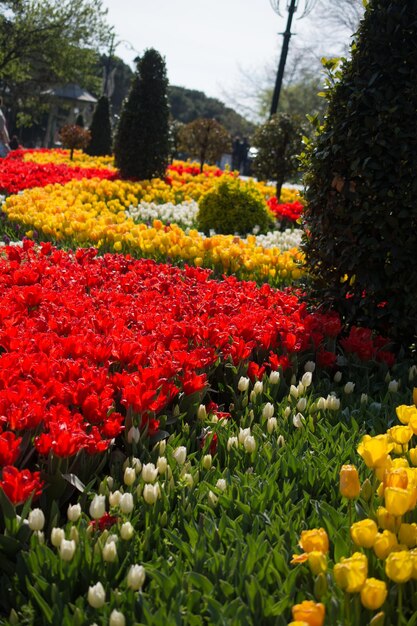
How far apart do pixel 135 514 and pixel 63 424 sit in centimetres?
42

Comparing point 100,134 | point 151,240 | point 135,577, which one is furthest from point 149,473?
point 100,134

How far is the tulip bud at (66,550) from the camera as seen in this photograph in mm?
1978

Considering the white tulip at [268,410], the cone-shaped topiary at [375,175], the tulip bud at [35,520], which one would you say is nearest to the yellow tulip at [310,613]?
the tulip bud at [35,520]

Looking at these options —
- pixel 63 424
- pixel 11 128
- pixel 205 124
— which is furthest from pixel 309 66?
pixel 63 424

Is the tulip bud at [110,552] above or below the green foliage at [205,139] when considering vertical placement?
below

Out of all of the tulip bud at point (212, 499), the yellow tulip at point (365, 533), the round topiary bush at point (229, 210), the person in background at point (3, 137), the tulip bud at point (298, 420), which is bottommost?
the tulip bud at point (212, 499)

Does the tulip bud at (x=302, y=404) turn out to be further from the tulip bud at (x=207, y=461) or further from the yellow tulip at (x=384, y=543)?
the yellow tulip at (x=384, y=543)

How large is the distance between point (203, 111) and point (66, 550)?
73.1 m

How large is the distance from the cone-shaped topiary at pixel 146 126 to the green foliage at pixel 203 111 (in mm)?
51817

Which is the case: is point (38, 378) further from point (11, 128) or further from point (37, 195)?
point (11, 128)

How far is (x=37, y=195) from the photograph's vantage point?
965 cm

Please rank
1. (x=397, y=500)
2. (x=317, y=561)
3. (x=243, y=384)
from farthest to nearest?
(x=243, y=384) → (x=397, y=500) → (x=317, y=561)

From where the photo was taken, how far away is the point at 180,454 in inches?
104

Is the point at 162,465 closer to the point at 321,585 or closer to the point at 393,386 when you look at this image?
the point at 321,585
